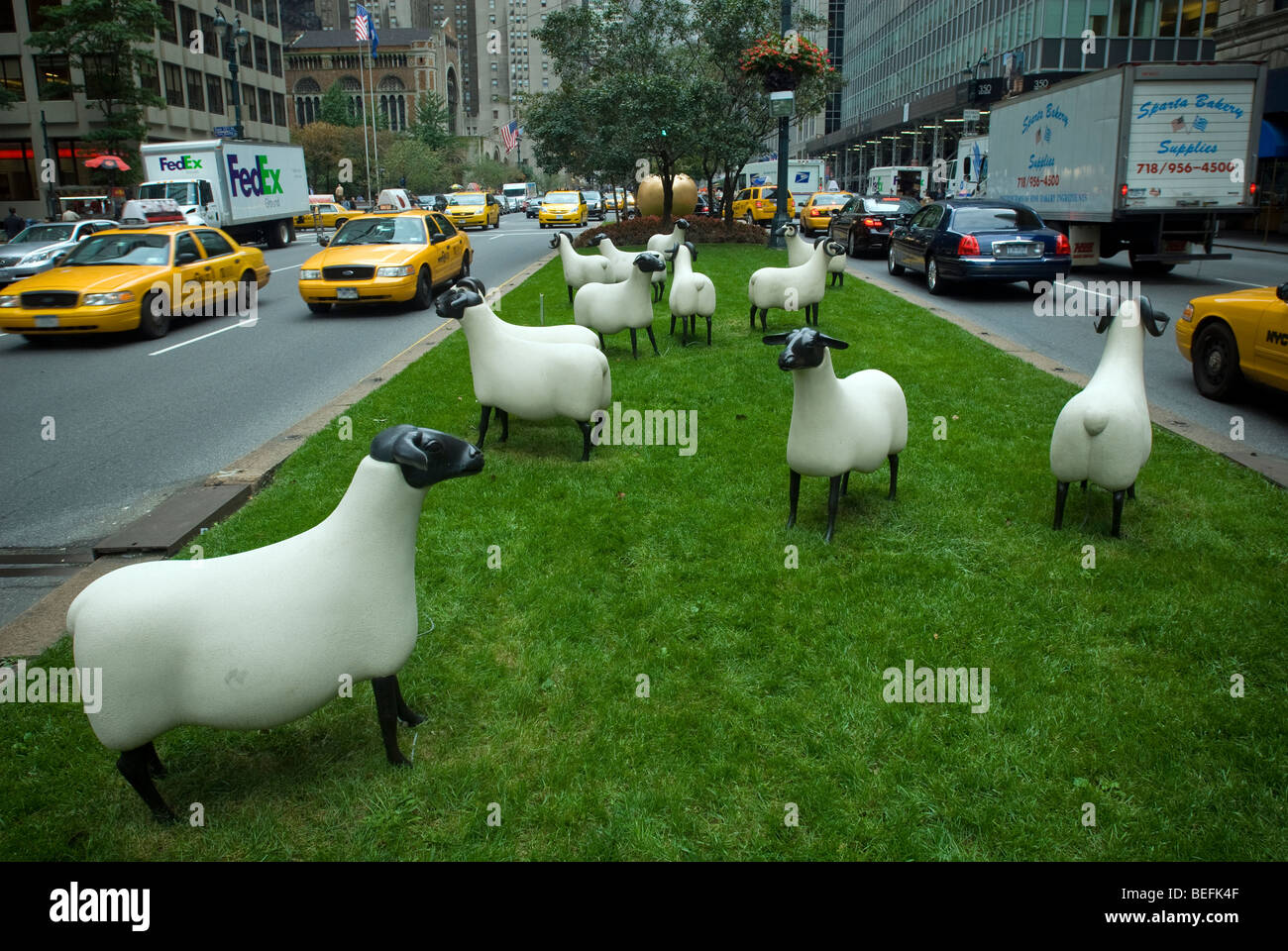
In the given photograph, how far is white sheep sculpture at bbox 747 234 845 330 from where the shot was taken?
12.3m

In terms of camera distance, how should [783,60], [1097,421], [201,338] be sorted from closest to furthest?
1. [1097,421]
2. [201,338]
3. [783,60]

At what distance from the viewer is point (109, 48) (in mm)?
43750

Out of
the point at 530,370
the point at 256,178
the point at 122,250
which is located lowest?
the point at 530,370

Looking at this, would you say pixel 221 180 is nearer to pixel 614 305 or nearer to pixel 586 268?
pixel 586 268

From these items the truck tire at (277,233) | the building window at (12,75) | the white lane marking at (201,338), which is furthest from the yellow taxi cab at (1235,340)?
the building window at (12,75)

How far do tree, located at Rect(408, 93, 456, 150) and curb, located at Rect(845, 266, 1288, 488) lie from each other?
304ft

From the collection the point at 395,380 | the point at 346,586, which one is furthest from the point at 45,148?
the point at 346,586

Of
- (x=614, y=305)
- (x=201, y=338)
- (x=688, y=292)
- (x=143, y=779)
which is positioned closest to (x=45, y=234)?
(x=201, y=338)

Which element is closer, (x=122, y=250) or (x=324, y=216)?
(x=122, y=250)

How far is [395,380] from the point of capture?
1038 centimetres

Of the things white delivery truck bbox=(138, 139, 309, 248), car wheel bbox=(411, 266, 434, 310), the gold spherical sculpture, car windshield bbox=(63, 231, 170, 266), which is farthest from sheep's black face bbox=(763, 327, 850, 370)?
white delivery truck bbox=(138, 139, 309, 248)

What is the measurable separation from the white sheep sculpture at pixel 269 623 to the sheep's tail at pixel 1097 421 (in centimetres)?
392

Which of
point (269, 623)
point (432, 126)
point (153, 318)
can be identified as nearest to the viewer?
point (269, 623)

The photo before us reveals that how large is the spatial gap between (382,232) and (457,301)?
1194 cm
